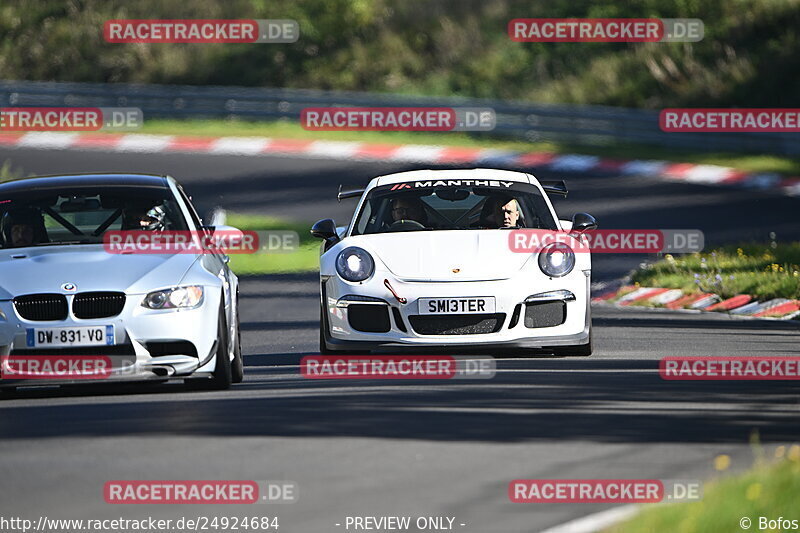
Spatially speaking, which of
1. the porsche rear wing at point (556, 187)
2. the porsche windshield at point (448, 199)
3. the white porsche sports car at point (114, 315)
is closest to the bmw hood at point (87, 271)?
the white porsche sports car at point (114, 315)

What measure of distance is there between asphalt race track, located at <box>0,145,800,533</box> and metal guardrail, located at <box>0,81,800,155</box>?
17.2 m

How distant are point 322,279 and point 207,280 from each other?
1631 mm

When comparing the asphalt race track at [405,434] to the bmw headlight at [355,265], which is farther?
the bmw headlight at [355,265]

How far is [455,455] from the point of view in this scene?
303 inches

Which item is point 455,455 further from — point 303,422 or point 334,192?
point 334,192

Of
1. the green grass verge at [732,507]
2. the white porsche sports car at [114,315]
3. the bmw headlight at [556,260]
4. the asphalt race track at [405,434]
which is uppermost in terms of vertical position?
the bmw headlight at [556,260]

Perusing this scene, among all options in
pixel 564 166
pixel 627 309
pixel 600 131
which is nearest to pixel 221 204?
pixel 564 166

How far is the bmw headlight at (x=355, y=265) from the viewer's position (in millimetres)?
11328

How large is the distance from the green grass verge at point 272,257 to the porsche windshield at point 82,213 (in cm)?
968

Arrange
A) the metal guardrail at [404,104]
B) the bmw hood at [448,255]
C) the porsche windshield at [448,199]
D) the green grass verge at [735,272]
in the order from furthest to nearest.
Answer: the metal guardrail at [404,104] < the green grass verge at [735,272] < the porsche windshield at [448,199] < the bmw hood at [448,255]

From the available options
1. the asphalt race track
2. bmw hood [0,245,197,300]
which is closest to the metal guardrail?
the asphalt race track

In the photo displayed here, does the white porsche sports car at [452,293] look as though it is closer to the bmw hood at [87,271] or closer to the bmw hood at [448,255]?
the bmw hood at [448,255]

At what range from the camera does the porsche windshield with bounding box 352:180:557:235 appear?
1219 centimetres

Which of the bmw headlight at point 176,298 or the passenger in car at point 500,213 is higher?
the passenger in car at point 500,213
